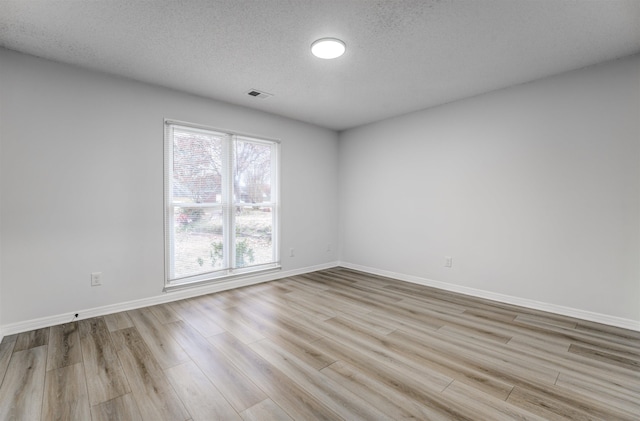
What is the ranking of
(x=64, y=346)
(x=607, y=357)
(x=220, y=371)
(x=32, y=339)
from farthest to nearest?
1. (x=32, y=339)
2. (x=64, y=346)
3. (x=607, y=357)
4. (x=220, y=371)

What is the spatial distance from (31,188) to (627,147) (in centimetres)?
560

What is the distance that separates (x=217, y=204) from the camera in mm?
3869

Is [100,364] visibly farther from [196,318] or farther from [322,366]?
[322,366]

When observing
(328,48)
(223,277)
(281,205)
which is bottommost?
(223,277)

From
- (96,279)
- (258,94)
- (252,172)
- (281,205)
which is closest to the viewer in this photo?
(96,279)

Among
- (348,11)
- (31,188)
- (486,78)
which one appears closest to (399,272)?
(486,78)

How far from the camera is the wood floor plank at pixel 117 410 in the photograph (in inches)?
62.0

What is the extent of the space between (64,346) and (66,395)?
0.81 metres

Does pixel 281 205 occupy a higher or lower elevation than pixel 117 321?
higher

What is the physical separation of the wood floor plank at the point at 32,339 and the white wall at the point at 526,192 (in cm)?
412

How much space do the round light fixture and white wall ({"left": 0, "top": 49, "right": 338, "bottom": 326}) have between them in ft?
6.09

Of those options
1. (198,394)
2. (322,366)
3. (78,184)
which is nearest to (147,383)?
(198,394)

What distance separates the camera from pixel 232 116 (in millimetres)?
4016

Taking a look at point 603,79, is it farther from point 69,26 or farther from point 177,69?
point 69,26
